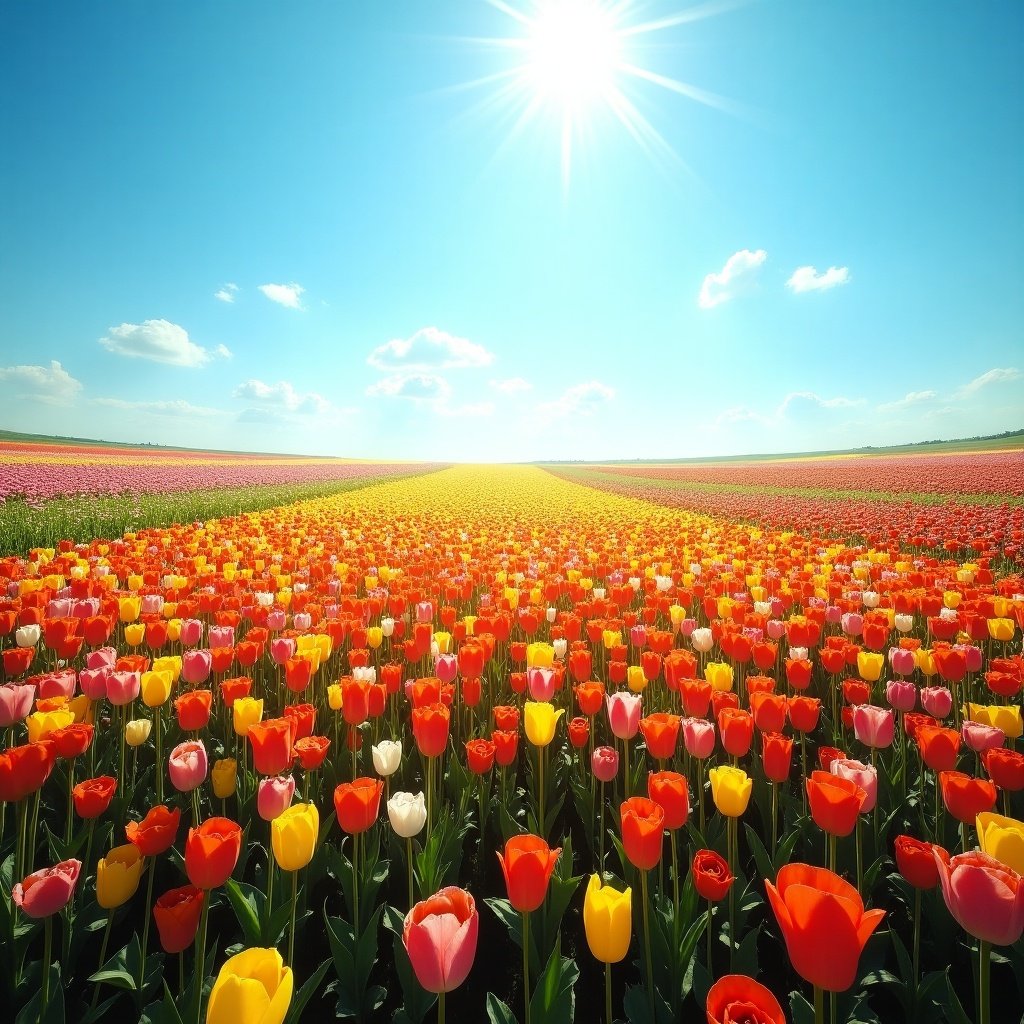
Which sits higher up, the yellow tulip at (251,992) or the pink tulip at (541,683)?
the yellow tulip at (251,992)

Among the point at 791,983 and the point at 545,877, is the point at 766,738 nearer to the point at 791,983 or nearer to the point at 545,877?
the point at 791,983

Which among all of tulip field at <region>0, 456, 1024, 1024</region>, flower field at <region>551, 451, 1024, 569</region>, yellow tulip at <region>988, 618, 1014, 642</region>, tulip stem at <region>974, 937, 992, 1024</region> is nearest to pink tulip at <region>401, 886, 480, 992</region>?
tulip field at <region>0, 456, 1024, 1024</region>

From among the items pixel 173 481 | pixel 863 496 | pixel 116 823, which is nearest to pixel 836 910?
pixel 116 823

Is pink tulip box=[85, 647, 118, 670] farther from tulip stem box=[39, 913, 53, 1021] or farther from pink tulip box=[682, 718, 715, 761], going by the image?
pink tulip box=[682, 718, 715, 761]

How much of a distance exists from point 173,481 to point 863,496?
25.1 m

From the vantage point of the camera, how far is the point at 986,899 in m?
1.13

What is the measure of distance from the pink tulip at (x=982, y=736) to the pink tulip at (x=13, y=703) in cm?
390

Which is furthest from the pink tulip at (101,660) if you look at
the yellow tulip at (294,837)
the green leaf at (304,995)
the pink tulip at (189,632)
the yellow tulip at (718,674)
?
the yellow tulip at (718,674)

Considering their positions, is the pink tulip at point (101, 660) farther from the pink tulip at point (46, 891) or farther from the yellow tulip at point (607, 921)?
the yellow tulip at point (607, 921)

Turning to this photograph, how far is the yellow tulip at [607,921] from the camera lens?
1.31 metres

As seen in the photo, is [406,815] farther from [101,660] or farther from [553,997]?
[101,660]

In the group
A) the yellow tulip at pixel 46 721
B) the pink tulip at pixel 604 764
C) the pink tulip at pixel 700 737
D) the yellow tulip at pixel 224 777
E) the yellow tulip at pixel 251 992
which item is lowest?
the yellow tulip at pixel 224 777

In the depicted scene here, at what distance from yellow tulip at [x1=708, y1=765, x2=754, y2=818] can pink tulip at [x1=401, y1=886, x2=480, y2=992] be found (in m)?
0.95

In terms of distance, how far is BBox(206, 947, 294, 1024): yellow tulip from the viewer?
0.93 metres
